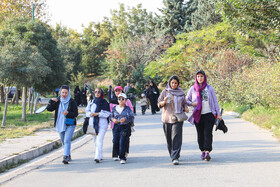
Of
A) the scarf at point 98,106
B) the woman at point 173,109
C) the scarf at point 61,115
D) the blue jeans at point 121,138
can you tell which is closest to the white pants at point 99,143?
the scarf at point 98,106

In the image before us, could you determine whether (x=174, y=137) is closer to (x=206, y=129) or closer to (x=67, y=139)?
(x=206, y=129)

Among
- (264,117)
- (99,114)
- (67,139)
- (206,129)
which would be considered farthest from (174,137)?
(264,117)

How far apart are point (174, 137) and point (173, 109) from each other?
570 mm

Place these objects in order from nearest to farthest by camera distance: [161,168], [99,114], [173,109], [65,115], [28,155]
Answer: [161,168] < [173,109] < [65,115] < [99,114] < [28,155]

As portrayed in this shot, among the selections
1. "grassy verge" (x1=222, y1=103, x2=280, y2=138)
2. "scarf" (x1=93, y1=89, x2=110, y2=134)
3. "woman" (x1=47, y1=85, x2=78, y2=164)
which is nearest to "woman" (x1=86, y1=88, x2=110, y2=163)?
"scarf" (x1=93, y1=89, x2=110, y2=134)

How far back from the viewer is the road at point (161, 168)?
6.42 m

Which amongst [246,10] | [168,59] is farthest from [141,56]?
[246,10]

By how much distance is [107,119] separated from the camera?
899 cm

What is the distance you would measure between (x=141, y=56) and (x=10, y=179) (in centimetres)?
4463

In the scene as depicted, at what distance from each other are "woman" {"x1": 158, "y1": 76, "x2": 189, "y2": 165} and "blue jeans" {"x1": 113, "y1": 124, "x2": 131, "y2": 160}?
0.87 m

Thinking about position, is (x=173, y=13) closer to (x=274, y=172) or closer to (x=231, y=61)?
(x=231, y=61)

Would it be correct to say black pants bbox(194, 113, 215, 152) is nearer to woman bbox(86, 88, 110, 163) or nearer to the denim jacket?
the denim jacket

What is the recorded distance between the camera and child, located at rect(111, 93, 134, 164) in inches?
332

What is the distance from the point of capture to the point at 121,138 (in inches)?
333
